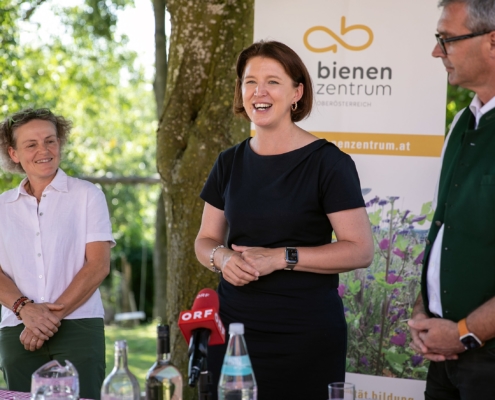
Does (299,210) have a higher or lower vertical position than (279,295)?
higher

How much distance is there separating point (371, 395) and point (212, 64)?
2.12m

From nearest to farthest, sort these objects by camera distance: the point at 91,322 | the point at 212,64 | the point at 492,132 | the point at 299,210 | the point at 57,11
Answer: the point at 492,132
the point at 299,210
the point at 91,322
the point at 212,64
the point at 57,11

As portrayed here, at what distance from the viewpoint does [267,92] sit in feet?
8.86

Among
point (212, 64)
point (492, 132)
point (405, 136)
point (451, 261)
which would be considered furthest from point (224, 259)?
point (212, 64)

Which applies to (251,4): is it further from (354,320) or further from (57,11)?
(57,11)

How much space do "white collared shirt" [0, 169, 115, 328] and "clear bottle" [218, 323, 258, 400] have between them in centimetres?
153

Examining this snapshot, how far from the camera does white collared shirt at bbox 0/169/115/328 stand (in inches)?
127

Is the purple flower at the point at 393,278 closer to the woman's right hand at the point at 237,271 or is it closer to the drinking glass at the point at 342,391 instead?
the woman's right hand at the point at 237,271

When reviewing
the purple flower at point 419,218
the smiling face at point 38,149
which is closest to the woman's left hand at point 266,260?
the smiling face at point 38,149

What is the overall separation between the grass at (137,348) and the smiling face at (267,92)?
14.1 ft

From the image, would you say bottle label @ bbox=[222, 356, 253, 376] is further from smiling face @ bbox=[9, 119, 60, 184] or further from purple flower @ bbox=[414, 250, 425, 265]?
purple flower @ bbox=[414, 250, 425, 265]

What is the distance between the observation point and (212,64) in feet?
14.4

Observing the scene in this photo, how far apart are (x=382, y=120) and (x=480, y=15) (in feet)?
5.42

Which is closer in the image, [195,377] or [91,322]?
[195,377]
